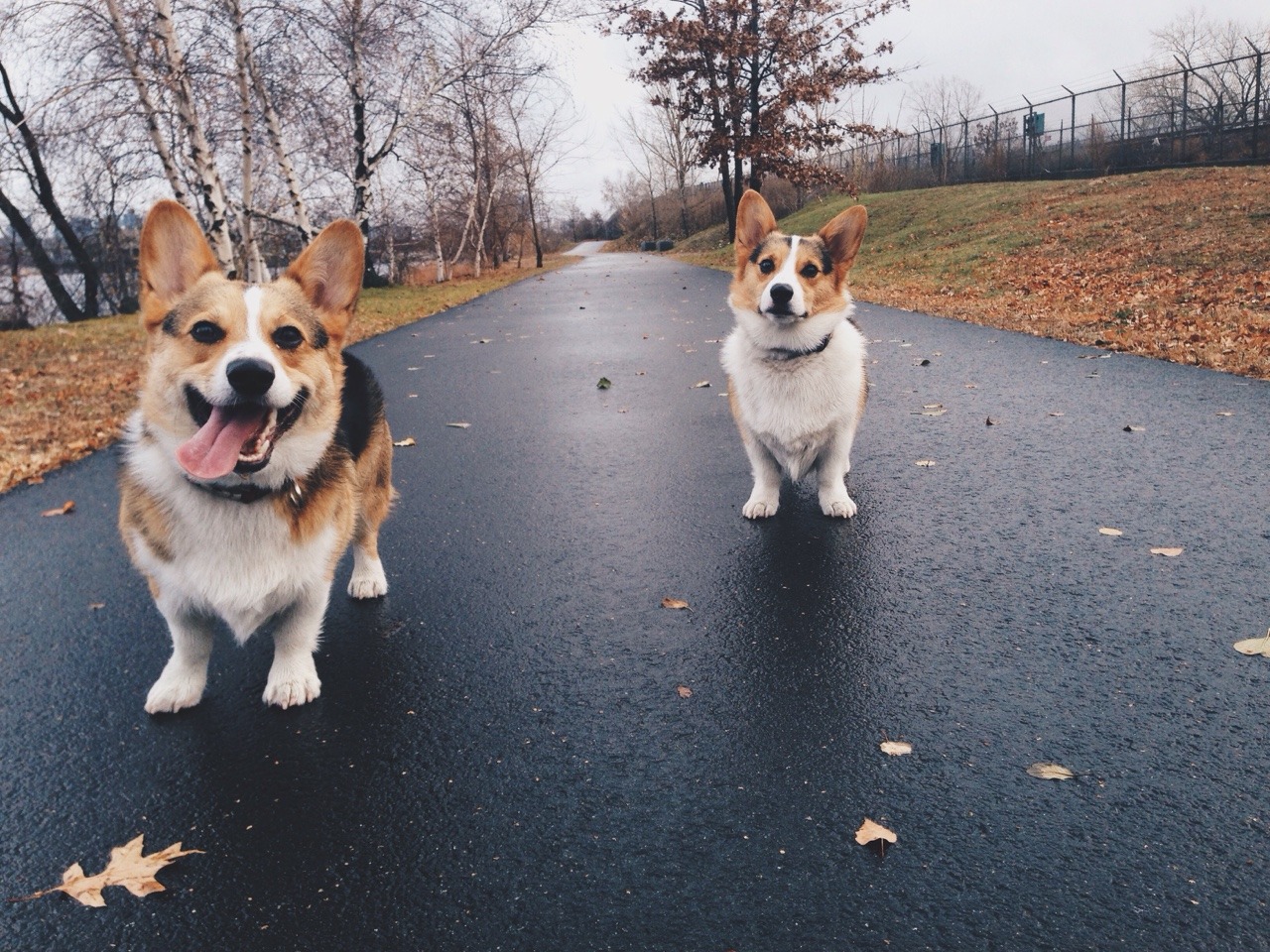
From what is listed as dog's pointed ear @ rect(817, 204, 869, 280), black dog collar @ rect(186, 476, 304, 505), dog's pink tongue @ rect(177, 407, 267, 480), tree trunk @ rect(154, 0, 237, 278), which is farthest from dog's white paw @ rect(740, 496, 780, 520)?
tree trunk @ rect(154, 0, 237, 278)

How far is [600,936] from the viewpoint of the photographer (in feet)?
5.97

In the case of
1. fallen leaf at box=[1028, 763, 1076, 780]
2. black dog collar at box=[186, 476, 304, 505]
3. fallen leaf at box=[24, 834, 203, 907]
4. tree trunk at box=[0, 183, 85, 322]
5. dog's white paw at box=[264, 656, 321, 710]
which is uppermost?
tree trunk at box=[0, 183, 85, 322]

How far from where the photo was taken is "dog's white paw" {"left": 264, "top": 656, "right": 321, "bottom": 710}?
9.12 ft

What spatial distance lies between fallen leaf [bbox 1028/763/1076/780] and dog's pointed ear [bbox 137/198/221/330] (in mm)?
2879

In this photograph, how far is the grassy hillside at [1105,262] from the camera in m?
9.23

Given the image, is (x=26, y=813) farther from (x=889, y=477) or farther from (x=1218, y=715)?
(x=889, y=477)

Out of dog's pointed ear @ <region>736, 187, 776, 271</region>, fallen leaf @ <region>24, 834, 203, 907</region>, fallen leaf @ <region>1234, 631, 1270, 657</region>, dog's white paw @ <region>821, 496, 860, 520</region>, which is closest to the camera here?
fallen leaf @ <region>24, 834, 203, 907</region>

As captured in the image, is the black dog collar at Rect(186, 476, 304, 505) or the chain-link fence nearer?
the black dog collar at Rect(186, 476, 304, 505)

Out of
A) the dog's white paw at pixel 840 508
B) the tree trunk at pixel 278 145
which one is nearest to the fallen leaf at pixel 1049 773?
the dog's white paw at pixel 840 508

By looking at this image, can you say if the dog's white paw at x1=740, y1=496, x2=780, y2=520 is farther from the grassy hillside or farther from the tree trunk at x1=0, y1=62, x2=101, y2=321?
the tree trunk at x1=0, y1=62, x2=101, y2=321

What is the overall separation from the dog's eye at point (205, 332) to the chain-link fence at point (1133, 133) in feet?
89.8

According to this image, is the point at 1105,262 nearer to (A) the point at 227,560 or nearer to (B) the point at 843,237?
(B) the point at 843,237

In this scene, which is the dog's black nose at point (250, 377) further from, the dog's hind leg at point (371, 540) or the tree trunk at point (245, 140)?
the tree trunk at point (245, 140)

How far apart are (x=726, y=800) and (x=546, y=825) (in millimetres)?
475
